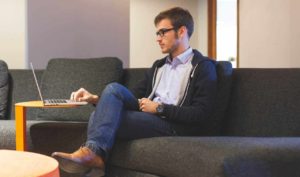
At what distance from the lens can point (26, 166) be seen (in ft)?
4.95

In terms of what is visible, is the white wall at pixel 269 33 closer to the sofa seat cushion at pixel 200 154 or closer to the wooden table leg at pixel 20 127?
the sofa seat cushion at pixel 200 154

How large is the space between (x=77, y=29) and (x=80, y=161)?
8.66 ft

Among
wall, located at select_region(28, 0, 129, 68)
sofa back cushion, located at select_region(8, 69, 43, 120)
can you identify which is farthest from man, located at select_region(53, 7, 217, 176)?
wall, located at select_region(28, 0, 129, 68)

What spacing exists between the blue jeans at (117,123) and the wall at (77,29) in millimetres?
2054

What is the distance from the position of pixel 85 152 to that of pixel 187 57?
0.85 meters

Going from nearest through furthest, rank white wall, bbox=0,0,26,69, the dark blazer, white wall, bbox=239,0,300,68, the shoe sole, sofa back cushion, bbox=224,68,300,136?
the shoe sole, the dark blazer, sofa back cushion, bbox=224,68,300,136, white wall, bbox=239,0,300,68, white wall, bbox=0,0,26,69

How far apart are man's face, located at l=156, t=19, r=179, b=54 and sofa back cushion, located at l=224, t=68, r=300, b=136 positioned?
0.43 metres

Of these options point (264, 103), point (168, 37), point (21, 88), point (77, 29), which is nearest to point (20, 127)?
point (168, 37)

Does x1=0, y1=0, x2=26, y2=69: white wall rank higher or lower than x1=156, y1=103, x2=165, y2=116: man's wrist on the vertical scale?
higher

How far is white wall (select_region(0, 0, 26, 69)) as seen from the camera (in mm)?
4062

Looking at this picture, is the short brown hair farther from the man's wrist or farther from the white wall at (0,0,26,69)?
the white wall at (0,0,26,69)

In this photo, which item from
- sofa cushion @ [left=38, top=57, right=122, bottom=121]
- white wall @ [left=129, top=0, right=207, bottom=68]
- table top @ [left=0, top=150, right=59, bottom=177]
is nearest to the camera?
table top @ [left=0, top=150, right=59, bottom=177]

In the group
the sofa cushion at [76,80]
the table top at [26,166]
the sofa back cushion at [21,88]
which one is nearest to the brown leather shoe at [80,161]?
the table top at [26,166]

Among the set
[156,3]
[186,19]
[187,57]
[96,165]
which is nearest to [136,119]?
[96,165]
